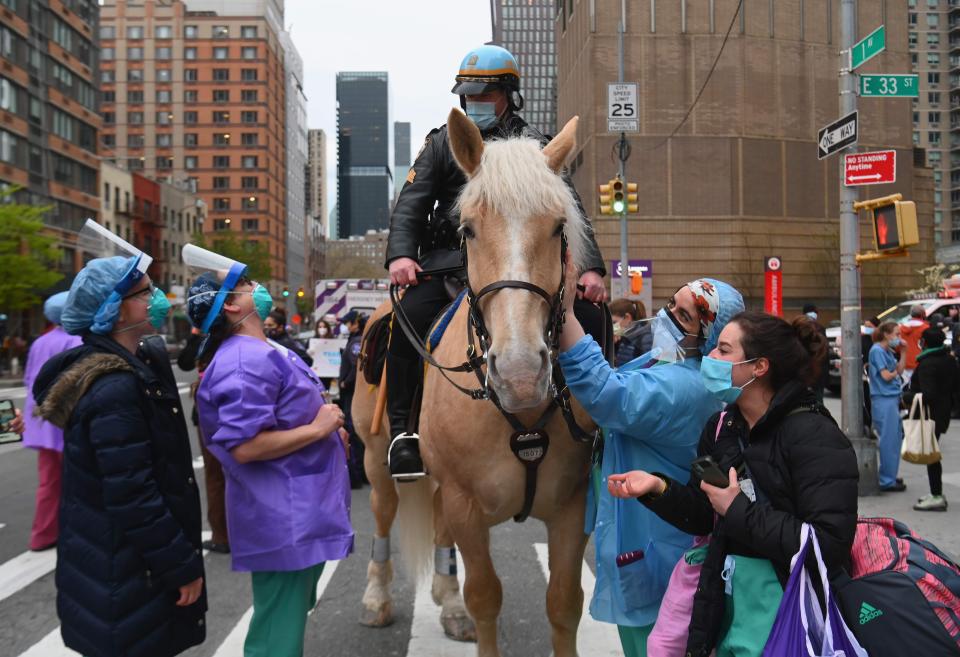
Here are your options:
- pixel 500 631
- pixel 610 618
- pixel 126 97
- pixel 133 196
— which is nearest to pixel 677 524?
pixel 610 618

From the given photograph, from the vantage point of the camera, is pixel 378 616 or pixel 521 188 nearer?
pixel 521 188

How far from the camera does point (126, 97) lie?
108 meters

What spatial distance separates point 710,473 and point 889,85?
330 inches

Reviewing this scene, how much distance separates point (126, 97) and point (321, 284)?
102069 millimetres

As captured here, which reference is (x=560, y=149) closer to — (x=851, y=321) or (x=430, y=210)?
(x=430, y=210)

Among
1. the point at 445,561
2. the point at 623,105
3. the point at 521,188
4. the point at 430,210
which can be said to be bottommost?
the point at 445,561

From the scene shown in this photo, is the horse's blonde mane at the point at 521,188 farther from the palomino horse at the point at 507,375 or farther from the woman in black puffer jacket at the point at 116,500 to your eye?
the woman in black puffer jacket at the point at 116,500

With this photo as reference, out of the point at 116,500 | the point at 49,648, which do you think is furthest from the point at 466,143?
the point at 49,648

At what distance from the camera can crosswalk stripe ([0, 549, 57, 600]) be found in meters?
6.29

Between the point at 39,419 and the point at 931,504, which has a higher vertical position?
the point at 39,419

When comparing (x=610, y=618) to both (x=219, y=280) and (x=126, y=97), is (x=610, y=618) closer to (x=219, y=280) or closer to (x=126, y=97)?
(x=219, y=280)

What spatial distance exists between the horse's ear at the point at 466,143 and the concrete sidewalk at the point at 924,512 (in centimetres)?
605

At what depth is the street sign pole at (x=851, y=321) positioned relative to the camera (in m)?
9.38

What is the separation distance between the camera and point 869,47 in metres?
8.77
